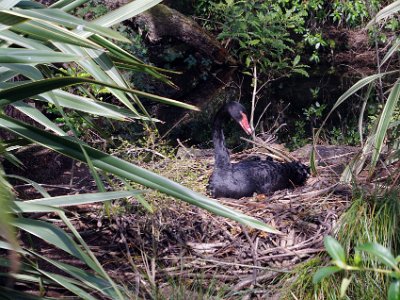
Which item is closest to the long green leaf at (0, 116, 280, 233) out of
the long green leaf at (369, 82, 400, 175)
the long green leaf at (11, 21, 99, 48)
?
the long green leaf at (11, 21, 99, 48)

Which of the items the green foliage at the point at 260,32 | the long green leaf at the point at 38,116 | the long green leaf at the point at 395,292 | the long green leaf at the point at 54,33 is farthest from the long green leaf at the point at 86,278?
the green foliage at the point at 260,32

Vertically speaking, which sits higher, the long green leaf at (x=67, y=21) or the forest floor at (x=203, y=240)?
the long green leaf at (x=67, y=21)

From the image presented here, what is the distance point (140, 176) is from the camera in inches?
112

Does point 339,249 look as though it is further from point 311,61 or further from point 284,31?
point 311,61

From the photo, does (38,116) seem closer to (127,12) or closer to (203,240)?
(127,12)

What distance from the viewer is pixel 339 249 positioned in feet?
5.78

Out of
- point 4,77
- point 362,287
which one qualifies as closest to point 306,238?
point 362,287

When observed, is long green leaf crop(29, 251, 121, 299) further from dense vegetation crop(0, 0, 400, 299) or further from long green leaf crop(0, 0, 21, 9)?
long green leaf crop(0, 0, 21, 9)

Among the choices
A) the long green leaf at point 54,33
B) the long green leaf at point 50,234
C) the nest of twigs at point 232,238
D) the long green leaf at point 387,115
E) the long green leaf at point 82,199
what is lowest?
the nest of twigs at point 232,238

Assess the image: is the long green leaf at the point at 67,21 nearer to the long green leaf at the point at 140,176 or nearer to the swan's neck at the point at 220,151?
the long green leaf at the point at 140,176

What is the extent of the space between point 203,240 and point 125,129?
234 centimetres

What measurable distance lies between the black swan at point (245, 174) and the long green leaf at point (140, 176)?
2333mm

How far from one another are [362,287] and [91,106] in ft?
6.00

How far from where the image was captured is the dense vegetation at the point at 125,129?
2.84m
